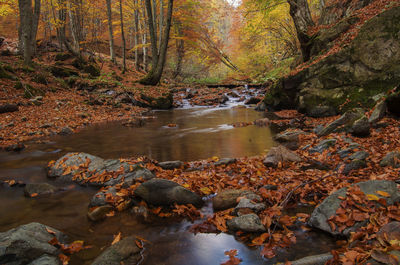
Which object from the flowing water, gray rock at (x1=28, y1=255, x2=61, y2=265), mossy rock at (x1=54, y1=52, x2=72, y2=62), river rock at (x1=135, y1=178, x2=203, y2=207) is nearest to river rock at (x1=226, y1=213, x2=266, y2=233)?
the flowing water

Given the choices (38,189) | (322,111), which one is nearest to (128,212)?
(38,189)

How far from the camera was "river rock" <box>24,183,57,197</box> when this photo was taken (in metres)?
4.10

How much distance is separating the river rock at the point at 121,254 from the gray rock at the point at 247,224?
1.11m

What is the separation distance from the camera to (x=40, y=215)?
3514 millimetres

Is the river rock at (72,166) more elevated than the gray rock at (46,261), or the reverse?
the river rock at (72,166)

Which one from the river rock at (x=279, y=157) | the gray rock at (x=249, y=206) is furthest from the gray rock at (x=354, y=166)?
the gray rock at (x=249, y=206)

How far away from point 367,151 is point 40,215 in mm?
5620

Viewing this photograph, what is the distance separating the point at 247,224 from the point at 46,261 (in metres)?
2.06

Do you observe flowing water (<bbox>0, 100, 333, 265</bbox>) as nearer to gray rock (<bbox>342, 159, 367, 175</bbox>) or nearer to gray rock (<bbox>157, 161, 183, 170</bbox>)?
gray rock (<bbox>157, 161, 183, 170</bbox>)

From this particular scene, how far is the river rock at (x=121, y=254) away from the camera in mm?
2366

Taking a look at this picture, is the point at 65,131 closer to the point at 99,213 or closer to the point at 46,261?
the point at 99,213

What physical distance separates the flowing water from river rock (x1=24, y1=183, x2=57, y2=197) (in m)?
0.11

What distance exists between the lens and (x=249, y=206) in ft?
10.3

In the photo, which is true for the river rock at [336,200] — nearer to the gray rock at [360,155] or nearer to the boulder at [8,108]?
the gray rock at [360,155]
